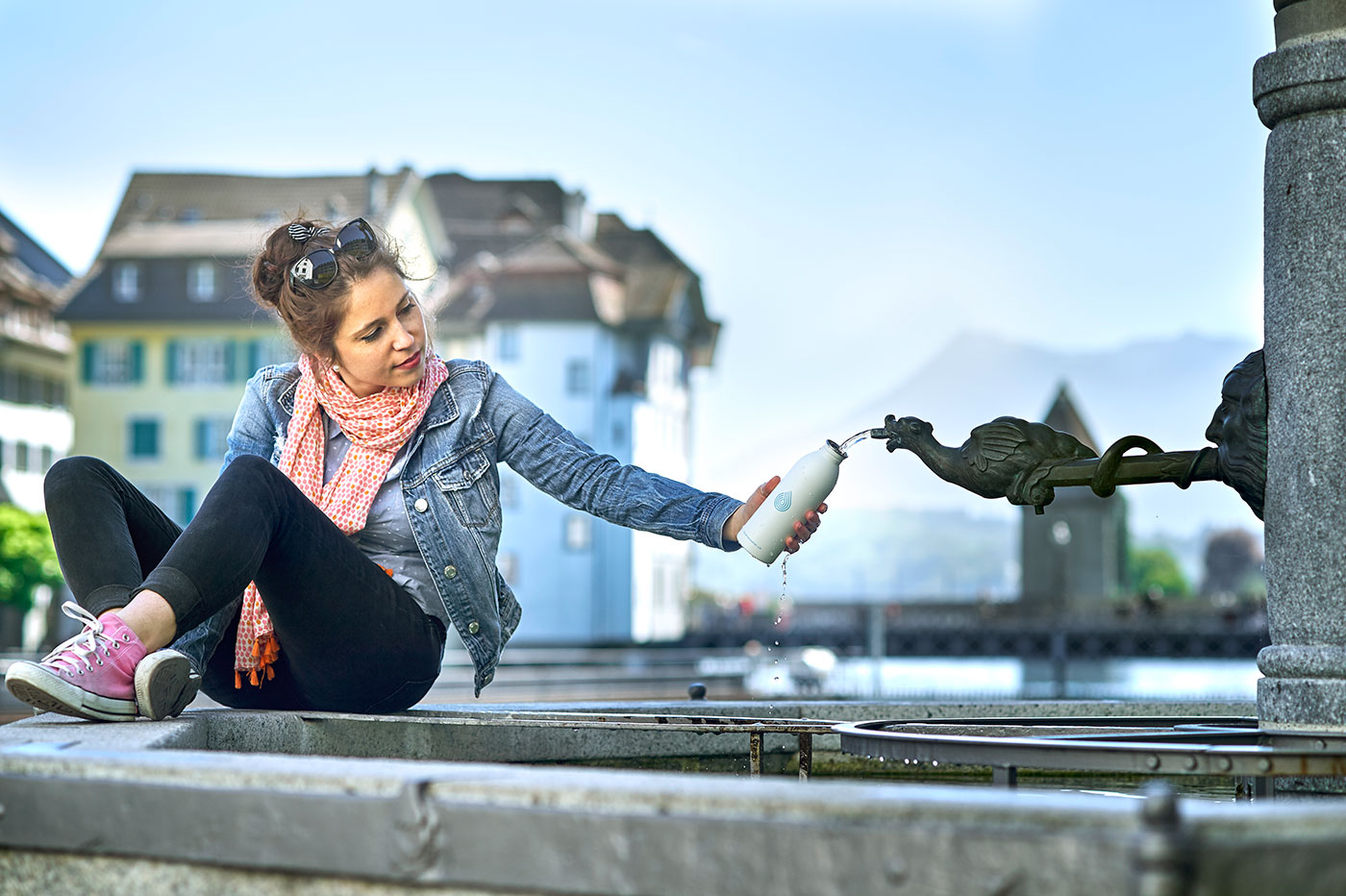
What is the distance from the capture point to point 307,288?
3.44 meters

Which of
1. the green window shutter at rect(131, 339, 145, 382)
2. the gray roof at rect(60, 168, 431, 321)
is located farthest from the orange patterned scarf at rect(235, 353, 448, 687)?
the green window shutter at rect(131, 339, 145, 382)

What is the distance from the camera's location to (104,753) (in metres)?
2.14

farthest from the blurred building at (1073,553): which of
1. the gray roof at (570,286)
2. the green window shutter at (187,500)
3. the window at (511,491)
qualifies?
the green window shutter at (187,500)

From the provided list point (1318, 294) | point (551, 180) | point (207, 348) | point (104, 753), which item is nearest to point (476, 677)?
point (104, 753)

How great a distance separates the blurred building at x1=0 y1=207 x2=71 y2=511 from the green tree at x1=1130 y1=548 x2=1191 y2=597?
10341 cm

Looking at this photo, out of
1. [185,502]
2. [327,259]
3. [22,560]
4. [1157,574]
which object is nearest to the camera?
[327,259]

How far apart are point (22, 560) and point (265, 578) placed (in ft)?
143

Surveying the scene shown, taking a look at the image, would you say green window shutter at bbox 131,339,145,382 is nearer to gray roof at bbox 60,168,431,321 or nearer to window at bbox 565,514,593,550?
gray roof at bbox 60,168,431,321

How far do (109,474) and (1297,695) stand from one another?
2.03m

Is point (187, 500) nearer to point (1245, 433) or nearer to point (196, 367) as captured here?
point (196, 367)

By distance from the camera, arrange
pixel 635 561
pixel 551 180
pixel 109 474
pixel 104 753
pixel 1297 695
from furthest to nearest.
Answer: pixel 551 180 < pixel 635 561 < pixel 109 474 < pixel 1297 695 < pixel 104 753

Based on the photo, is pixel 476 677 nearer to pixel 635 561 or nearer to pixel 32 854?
pixel 32 854

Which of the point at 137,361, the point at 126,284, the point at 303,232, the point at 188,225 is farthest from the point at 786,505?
the point at 188,225

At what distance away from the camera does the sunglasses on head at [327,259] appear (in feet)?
11.2
